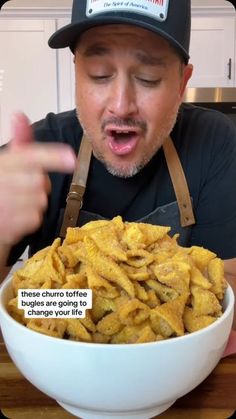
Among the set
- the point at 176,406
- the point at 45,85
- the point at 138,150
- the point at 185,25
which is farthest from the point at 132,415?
the point at 45,85

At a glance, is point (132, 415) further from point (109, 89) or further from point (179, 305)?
point (109, 89)

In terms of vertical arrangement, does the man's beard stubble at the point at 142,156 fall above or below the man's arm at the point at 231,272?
above

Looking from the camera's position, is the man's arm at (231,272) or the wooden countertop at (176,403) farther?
the man's arm at (231,272)

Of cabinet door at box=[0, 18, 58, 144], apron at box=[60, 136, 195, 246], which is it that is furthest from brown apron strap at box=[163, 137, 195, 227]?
cabinet door at box=[0, 18, 58, 144]

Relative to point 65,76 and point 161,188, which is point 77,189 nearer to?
point 161,188

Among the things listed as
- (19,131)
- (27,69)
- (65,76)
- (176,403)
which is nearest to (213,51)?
(65,76)

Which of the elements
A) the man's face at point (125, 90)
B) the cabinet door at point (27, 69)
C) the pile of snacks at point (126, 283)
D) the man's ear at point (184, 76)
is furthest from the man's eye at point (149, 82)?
the cabinet door at point (27, 69)

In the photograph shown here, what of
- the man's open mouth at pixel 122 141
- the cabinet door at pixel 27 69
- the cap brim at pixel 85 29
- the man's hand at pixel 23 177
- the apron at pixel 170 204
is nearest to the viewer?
the man's hand at pixel 23 177

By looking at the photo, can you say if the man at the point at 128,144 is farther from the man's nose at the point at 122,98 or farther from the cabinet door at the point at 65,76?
the cabinet door at the point at 65,76
